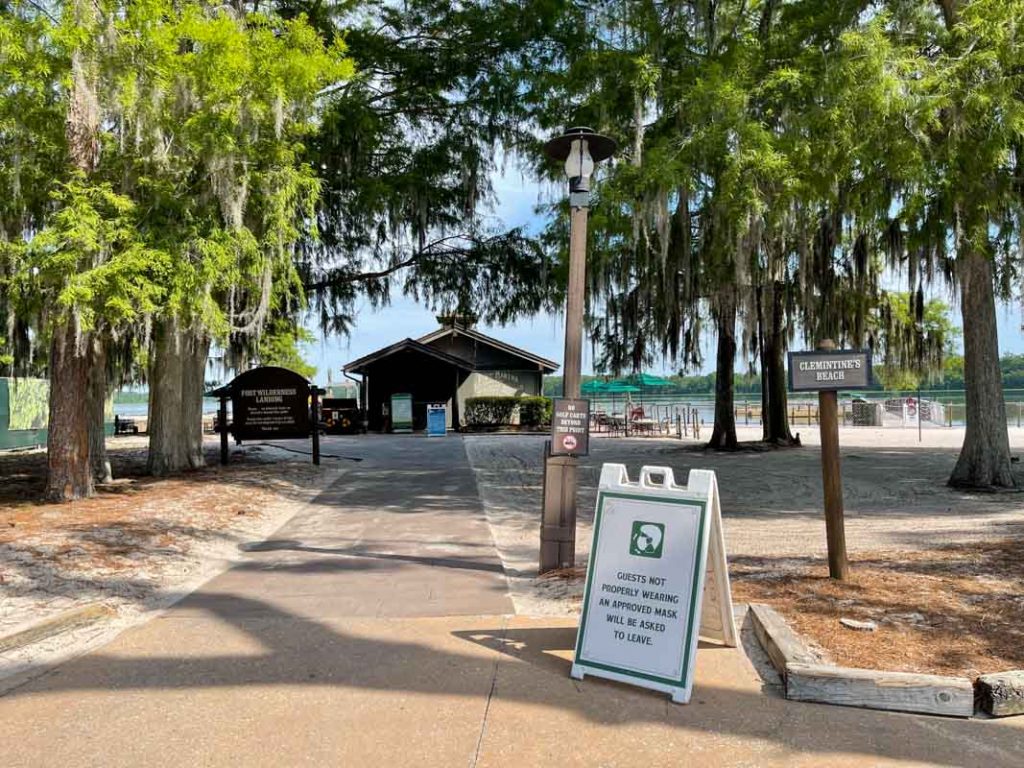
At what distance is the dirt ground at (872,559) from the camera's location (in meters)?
4.34

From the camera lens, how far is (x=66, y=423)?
9977mm

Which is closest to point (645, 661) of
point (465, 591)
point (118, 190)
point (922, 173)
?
point (465, 591)

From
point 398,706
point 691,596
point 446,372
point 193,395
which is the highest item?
point 446,372

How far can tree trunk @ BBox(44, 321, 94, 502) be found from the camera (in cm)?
993

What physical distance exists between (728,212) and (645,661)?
8926 mm

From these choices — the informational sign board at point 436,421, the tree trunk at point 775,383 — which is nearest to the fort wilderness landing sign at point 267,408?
the tree trunk at point 775,383

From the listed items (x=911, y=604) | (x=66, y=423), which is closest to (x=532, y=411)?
(x=66, y=423)

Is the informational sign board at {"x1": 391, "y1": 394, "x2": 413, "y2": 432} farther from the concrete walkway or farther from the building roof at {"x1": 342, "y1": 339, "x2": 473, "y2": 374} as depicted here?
the concrete walkway

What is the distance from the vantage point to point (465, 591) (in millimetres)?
5906

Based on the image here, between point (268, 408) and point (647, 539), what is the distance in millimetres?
12487

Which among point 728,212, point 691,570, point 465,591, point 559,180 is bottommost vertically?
point 465,591

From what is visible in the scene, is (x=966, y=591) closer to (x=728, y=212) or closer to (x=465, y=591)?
(x=465, y=591)

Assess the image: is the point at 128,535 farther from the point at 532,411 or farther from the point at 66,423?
the point at 532,411

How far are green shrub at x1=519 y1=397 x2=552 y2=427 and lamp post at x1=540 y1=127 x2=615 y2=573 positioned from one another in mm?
26399
